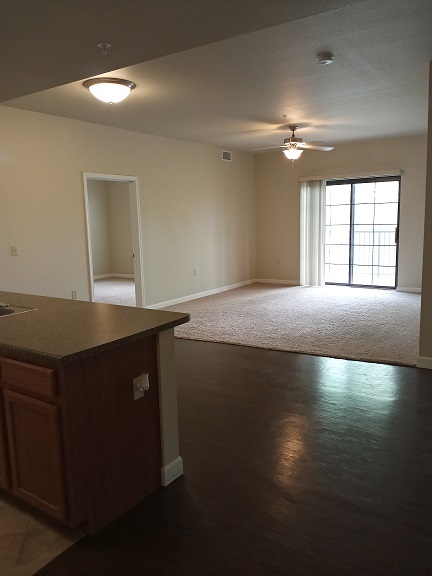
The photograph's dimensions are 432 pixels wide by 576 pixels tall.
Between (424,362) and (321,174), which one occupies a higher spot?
(321,174)

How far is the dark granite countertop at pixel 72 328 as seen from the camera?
5.99 feet

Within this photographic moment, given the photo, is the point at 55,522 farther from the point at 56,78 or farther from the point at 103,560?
the point at 56,78

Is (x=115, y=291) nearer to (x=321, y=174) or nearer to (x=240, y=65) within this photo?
(x=321, y=174)

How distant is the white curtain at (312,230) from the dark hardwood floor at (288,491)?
5.07 metres

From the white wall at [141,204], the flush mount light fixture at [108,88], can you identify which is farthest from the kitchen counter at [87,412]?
the white wall at [141,204]

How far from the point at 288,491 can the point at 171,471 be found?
24.9 inches

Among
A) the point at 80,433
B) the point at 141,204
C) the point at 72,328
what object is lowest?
the point at 80,433

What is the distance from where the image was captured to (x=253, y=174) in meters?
9.25

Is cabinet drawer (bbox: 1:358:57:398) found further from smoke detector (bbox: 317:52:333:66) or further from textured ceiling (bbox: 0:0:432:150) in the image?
smoke detector (bbox: 317:52:333:66)

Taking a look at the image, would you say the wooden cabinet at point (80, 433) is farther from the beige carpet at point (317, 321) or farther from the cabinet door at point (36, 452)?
the beige carpet at point (317, 321)

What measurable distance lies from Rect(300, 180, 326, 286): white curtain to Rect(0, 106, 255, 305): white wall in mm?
1170

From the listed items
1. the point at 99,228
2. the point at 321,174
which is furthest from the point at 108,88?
the point at 99,228

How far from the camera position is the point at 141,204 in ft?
21.6

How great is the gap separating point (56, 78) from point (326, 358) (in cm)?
340
